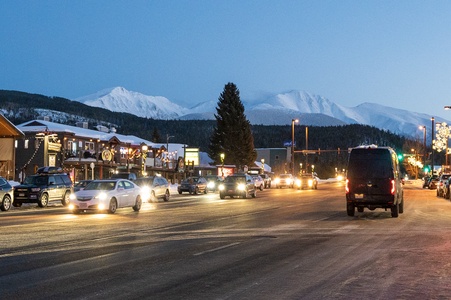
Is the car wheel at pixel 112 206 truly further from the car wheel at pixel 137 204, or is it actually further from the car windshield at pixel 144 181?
the car windshield at pixel 144 181

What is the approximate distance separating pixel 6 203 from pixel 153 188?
38.0ft

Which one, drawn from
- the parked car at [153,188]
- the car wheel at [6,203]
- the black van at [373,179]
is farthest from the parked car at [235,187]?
the black van at [373,179]

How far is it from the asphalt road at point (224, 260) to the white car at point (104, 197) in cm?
535

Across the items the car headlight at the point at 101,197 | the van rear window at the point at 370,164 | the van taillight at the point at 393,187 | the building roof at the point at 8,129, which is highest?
the building roof at the point at 8,129

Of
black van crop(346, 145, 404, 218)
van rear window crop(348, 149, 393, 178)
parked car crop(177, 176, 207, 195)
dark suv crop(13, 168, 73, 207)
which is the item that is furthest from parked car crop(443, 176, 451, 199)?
dark suv crop(13, 168, 73, 207)

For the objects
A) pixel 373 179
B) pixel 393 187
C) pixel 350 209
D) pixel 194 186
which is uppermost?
pixel 373 179

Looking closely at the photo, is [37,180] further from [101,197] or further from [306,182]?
[306,182]

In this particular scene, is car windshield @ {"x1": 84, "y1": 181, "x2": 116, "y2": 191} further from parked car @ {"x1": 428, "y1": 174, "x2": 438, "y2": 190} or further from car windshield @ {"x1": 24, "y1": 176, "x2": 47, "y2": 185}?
parked car @ {"x1": 428, "y1": 174, "x2": 438, "y2": 190}

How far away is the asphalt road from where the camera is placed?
9977 mm

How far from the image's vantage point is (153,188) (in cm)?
4294

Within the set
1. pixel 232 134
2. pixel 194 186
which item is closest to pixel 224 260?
pixel 194 186

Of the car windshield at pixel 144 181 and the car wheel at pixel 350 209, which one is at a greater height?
the car windshield at pixel 144 181

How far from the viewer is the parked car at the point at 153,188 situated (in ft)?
140

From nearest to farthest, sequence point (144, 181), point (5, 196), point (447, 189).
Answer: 1. point (5, 196)
2. point (144, 181)
3. point (447, 189)
